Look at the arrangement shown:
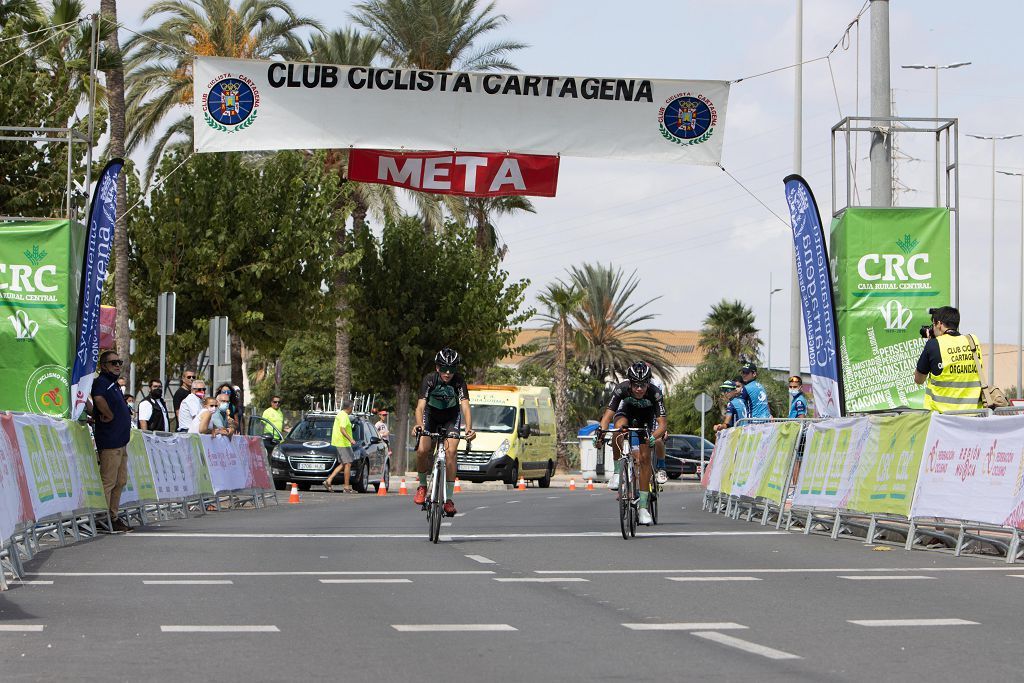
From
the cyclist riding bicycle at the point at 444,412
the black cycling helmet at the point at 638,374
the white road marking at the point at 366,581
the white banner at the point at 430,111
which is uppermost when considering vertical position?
the white banner at the point at 430,111

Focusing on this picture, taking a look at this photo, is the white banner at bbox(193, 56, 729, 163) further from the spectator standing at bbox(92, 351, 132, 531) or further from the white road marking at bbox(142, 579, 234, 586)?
the white road marking at bbox(142, 579, 234, 586)

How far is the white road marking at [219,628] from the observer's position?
8.20m

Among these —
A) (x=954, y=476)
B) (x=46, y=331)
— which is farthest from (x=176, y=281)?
(x=954, y=476)

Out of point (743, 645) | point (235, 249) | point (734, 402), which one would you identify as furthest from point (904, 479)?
point (235, 249)

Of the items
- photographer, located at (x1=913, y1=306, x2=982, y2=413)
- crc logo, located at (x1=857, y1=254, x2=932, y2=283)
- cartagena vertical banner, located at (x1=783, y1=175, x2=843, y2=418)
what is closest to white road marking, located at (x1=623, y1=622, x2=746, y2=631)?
photographer, located at (x1=913, y1=306, x2=982, y2=413)

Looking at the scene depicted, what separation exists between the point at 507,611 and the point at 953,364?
682 centimetres

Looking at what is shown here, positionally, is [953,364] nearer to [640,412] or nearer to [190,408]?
[640,412]

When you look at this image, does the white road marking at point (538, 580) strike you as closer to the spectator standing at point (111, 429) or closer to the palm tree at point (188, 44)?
the spectator standing at point (111, 429)

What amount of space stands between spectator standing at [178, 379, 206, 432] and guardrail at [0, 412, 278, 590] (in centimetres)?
62

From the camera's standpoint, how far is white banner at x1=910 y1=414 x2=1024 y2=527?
40.9ft

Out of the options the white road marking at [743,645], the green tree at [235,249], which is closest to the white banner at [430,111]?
the white road marking at [743,645]

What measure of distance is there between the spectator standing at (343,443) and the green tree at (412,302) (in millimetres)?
15689

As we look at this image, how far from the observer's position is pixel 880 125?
60.3ft

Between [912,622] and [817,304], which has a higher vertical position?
[817,304]
